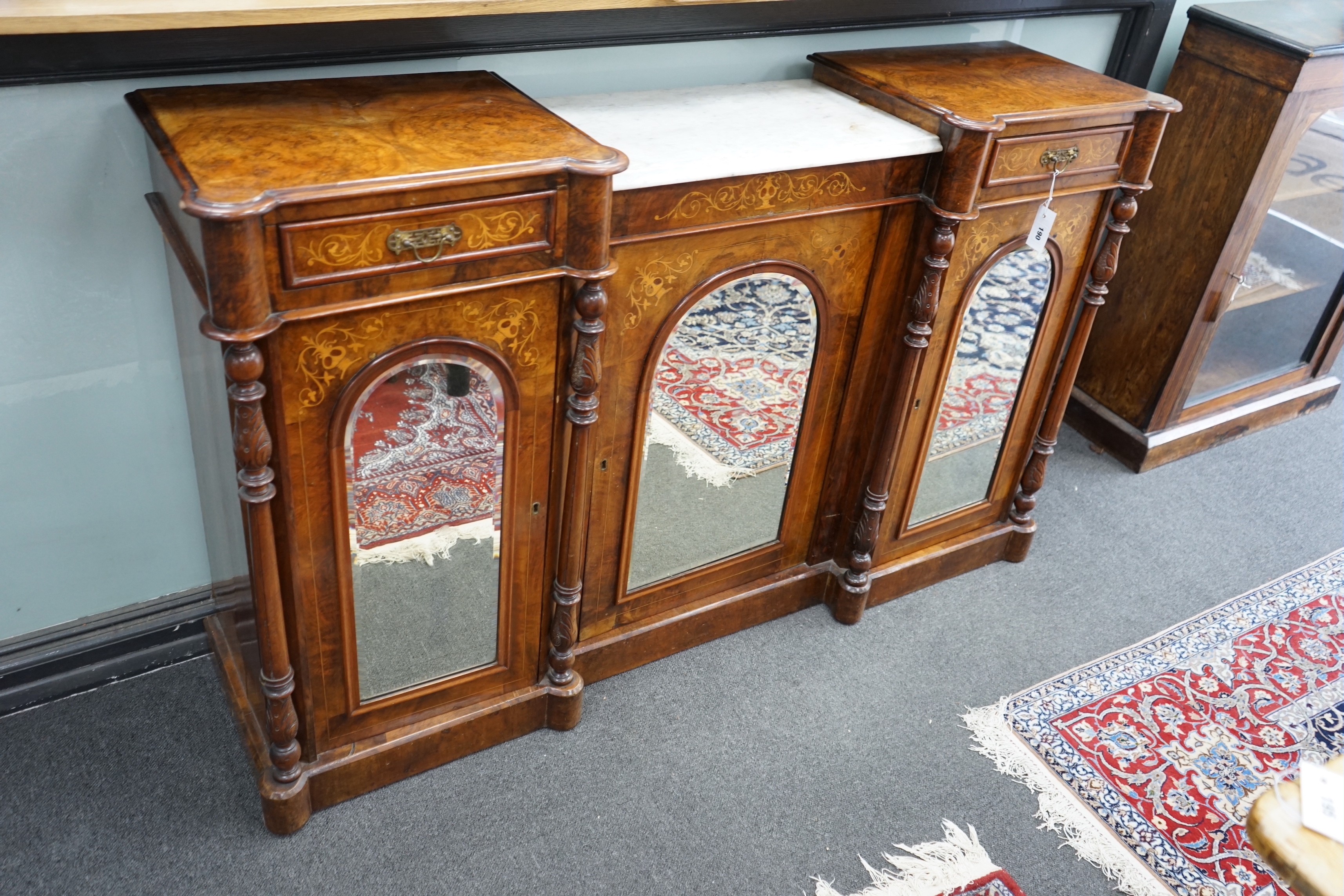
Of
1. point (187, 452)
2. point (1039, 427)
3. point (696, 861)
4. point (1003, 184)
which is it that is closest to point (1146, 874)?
point (696, 861)

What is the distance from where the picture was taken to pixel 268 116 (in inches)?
56.4

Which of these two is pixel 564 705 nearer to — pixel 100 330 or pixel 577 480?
pixel 577 480

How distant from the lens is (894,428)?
204 centimetres

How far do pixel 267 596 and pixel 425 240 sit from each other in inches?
21.1

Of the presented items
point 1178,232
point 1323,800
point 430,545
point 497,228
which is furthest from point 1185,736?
point 497,228

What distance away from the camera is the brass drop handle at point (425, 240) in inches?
52.7

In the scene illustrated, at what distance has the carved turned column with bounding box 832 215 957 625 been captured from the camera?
185 centimetres

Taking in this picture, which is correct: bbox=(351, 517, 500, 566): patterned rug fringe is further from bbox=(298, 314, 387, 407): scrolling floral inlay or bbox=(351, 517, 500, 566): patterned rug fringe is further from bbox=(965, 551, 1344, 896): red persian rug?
bbox=(965, 551, 1344, 896): red persian rug

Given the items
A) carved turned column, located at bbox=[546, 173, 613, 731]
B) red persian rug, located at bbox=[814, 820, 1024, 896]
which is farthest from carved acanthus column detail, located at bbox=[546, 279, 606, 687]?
red persian rug, located at bbox=[814, 820, 1024, 896]

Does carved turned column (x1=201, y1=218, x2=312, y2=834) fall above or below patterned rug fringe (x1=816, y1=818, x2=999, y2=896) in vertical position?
above

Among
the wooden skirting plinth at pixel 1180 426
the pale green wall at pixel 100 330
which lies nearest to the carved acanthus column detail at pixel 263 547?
the pale green wall at pixel 100 330

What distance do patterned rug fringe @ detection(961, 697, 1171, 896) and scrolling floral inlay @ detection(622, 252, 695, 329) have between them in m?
0.98

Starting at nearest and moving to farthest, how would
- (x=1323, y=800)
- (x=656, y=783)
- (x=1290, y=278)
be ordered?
(x=1323, y=800) < (x=656, y=783) < (x=1290, y=278)

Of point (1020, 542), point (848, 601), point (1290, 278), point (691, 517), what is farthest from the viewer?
point (1290, 278)
